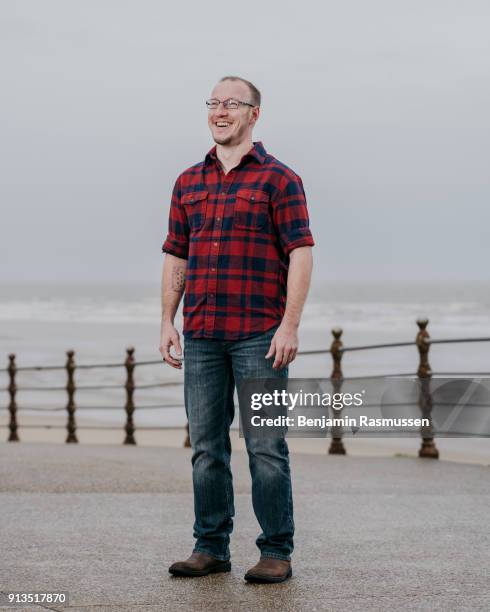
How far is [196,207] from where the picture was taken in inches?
162

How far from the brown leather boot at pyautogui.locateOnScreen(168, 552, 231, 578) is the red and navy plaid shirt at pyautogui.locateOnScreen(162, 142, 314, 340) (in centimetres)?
89

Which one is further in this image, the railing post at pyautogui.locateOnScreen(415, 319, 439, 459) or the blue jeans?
the railing post at pyautogui.locateOnScreen(415, 319, 439, 459)

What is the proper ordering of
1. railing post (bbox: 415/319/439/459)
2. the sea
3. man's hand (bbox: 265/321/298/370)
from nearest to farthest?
man's hand (bbox: 265/321/298/370) → railing post (bbox: 415/319/439/459) → the sea

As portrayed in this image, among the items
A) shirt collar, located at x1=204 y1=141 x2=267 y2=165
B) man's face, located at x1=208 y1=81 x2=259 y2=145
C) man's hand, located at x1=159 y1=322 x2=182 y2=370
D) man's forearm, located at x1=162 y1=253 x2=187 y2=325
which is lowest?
man's hand, located at x1=159 y1=322 x2=182 y2=370

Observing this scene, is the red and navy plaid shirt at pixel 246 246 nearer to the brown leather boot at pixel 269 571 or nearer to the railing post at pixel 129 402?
the brown leather boot at pixel 269 571

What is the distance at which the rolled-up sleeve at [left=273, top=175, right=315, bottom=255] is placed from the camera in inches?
156

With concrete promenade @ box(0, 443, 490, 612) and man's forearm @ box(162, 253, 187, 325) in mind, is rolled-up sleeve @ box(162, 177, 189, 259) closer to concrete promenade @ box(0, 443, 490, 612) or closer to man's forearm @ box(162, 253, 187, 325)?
man's forearm @ box(162, 253, 187, 325)

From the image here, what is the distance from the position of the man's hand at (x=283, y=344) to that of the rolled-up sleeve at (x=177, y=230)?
0.58m

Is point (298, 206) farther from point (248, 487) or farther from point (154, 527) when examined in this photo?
point (248, 487)

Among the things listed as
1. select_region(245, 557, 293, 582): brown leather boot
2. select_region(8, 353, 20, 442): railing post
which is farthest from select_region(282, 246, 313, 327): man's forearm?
select_region(8, 353, 20, 442): railing post

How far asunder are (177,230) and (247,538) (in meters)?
1.78

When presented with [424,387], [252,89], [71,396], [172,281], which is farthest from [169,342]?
[71,396]

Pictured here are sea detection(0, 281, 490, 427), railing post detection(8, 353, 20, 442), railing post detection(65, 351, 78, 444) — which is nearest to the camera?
railing post detection(65, 351, 78, 444)

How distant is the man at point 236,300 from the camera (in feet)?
13.1
